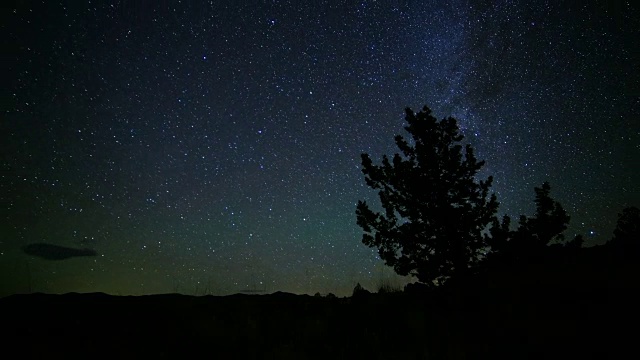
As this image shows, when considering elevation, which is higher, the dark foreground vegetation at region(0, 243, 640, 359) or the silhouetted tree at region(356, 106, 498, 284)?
the silhouetted tree at region(356, 106, 498, 284)

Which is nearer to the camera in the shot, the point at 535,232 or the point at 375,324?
the point at 375,324

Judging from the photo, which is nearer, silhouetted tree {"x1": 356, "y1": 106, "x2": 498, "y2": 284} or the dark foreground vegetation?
the dark foreground vegetation

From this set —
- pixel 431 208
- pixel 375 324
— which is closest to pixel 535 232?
pixel 431 208

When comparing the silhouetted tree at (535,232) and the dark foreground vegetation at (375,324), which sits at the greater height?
the silhouetted tree at (535,232)

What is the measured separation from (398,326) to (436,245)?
7954mm

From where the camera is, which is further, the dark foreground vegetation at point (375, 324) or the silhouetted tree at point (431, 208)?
the silhouetted tree at point (431, 208)

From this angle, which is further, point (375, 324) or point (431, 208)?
point (431, 208)

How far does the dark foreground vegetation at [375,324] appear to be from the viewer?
4.55 metres

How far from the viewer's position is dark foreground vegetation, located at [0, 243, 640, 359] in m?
4.55

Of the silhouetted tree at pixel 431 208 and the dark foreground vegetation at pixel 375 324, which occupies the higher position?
the silhouetted tree at pixel 431 208

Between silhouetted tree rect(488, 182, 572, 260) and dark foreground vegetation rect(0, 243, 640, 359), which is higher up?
silhouetted tree rect(488, 182, 572, 260)

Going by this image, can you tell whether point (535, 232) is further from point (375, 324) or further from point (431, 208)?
point (375, 324)

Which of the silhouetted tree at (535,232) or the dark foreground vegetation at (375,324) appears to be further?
the silhouetted tree at (535,232)

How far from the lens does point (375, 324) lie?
227 inches
